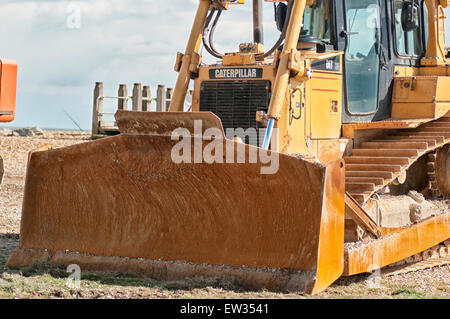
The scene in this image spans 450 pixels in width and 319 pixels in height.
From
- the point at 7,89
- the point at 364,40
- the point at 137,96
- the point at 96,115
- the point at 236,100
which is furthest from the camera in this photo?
the point at 137,96

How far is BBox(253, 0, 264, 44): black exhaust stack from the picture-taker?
8344 millimetres

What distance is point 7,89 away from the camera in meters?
7.74

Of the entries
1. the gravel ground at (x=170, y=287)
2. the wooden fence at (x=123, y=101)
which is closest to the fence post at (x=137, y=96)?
the wooden fence at (x=123, y=101)

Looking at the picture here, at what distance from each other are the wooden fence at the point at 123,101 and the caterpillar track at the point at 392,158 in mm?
14421

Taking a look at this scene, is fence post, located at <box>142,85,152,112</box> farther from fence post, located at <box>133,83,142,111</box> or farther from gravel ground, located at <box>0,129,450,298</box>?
gravel ground, located at <box>0,129,450,298</box>

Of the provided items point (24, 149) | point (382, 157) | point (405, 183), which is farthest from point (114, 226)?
point (24, 149)

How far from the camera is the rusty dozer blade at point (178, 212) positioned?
5.63 m

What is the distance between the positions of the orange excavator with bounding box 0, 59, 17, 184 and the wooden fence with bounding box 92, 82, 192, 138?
1385 cm

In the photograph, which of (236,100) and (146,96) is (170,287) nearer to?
(236,100)

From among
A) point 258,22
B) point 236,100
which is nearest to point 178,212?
point 236,100

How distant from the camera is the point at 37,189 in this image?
256 inches

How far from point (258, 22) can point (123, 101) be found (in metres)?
15.2

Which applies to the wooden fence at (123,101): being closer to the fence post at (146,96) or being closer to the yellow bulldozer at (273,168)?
the fence post at (146,96)
